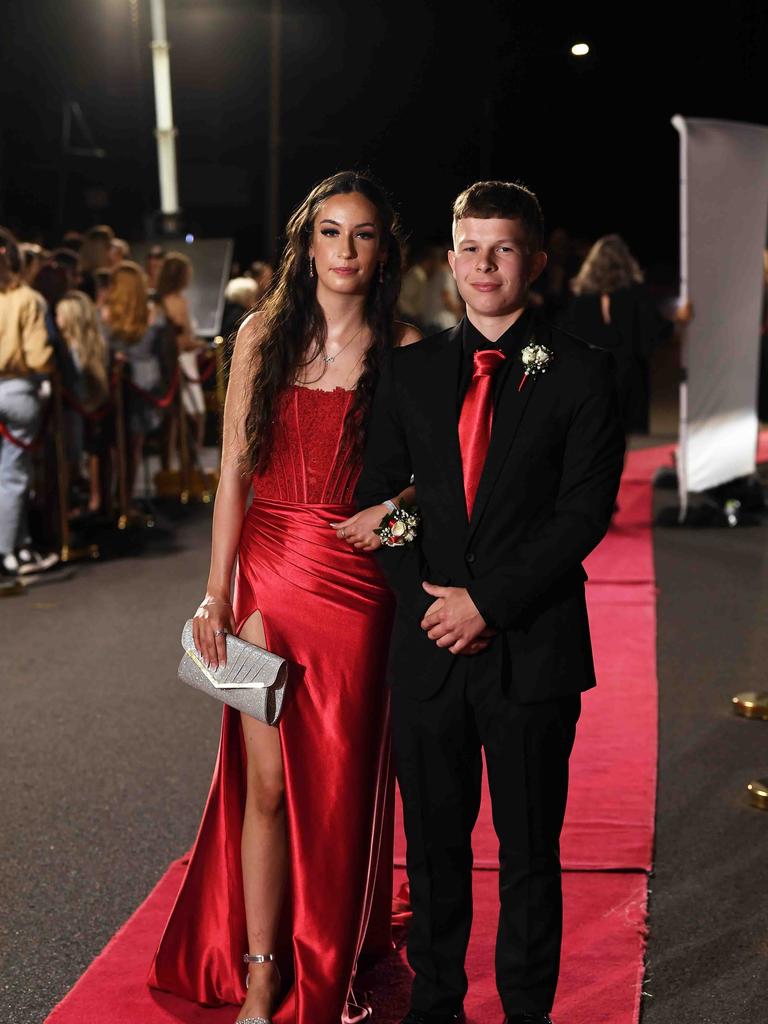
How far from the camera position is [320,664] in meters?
2.95

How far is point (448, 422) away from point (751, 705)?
312cm

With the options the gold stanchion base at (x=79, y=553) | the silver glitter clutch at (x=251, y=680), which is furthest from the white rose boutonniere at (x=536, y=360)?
the gold stanchion base at (x=79, y=553)

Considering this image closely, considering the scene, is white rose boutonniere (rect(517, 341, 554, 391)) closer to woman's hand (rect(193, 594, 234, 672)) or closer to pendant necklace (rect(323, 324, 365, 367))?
pendant necklace (rect(323, 324, 365, 367))

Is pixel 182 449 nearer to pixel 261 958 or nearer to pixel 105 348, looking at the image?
pixel 105 348

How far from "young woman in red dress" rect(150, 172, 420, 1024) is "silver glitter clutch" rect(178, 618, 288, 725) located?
5 cm

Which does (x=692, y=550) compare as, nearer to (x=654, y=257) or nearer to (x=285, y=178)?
(x=285, y=178)

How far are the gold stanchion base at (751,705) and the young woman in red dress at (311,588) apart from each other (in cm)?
269

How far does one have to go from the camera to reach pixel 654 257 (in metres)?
27.0

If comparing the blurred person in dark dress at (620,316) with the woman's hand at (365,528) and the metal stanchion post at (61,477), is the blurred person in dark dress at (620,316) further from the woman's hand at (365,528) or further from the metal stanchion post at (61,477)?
the woman's hand at (365,528)

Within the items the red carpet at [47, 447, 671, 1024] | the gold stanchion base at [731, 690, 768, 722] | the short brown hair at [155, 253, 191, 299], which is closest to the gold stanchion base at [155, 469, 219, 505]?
the short brown hair at [155, 253, 191, 299]

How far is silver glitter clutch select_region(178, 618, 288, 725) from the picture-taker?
282 centimetres

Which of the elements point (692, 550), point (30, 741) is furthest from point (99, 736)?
point (692, 550)

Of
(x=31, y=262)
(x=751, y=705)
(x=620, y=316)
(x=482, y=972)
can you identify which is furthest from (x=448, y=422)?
(x=31, y=262)

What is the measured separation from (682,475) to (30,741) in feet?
17.6
